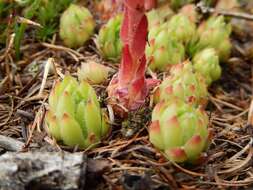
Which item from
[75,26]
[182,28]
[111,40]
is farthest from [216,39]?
[75,26]

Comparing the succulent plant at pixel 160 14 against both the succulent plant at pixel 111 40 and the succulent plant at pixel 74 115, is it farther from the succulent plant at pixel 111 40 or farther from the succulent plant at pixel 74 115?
the succulent plant at pixel 74 115

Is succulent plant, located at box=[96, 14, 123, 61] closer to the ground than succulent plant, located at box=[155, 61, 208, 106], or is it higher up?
higher up

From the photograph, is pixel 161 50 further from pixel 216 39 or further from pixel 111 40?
pixel 216 39

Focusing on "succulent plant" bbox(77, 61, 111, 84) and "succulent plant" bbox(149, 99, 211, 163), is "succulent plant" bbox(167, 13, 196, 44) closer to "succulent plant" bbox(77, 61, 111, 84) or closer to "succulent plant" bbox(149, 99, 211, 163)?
"succulent plant" bbox(77, 61, 111, 84)

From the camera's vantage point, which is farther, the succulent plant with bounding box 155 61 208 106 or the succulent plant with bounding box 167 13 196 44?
the succulent plant with bounding box 167 13 196 44

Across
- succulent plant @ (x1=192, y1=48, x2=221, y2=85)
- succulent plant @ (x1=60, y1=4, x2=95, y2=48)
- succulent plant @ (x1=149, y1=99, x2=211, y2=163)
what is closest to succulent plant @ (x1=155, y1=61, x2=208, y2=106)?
succulent plant @ (x1=149, y1=99, x2=211, y2=163)

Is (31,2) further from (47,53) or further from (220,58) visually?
(220,58)
